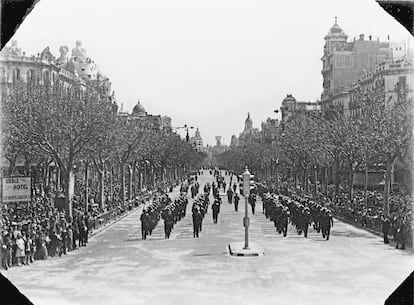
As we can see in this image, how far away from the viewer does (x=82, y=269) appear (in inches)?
755

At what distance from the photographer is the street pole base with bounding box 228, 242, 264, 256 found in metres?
21.5

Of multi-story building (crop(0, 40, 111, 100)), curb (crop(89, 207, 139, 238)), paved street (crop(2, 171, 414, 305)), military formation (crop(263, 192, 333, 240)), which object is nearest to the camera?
paved street (crop(2, 171, 414, 305))

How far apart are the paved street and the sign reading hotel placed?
2.03 metres

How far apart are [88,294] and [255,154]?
2216 inches

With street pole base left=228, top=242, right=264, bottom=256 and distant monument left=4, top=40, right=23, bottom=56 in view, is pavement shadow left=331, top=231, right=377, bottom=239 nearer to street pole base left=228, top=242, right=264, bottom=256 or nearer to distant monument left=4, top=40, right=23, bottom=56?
street pole base left=228, top=242, right=264, bottom=256

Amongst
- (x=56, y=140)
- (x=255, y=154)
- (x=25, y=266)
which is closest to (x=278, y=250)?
(x=25, y=266)

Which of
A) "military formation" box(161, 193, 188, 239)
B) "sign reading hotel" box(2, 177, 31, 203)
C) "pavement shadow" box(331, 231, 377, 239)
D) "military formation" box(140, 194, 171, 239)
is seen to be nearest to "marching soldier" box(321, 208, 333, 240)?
"pavement shadow" box(331, 231, 377, 239)

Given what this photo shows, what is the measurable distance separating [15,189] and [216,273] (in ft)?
21.2

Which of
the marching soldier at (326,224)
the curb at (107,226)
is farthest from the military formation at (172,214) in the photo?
the marching soldier at (326,224)

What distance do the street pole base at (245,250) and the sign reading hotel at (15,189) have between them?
6.54 metres

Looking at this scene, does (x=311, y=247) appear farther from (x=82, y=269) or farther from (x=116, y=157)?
(x=116, y=157)

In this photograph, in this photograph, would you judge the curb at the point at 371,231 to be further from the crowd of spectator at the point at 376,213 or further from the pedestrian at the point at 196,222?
the pedestrian at the point at 196,222

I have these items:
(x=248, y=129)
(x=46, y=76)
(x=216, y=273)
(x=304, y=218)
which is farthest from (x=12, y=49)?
(x=248, y=129)

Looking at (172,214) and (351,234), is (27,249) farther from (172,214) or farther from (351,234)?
(351,234)
